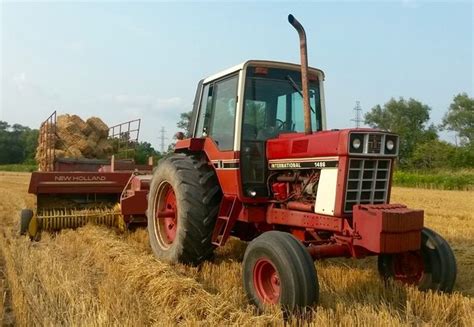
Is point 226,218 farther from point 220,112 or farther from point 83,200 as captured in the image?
point 83,200

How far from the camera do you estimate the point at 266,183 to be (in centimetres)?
523

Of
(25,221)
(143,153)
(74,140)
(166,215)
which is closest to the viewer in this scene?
(166,215)

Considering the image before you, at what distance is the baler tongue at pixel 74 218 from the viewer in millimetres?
7925

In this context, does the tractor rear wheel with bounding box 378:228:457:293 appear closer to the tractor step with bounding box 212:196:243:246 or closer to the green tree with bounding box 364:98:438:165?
the tractor step with bounding box 212:196:243:246

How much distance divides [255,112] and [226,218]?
1.21 metres

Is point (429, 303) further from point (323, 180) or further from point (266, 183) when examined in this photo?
point (266, 183)

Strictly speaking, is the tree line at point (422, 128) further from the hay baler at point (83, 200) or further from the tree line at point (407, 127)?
the hay baler at point (83, 200)

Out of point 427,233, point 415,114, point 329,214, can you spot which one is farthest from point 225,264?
point 415,114

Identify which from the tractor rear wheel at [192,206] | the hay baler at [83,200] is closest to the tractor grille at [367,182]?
the tractor rear wheel at [192,206]

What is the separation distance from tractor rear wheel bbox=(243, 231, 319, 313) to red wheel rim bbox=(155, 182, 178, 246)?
7.15ft

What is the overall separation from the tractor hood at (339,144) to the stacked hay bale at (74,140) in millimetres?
7712

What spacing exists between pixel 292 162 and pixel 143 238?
363 cm

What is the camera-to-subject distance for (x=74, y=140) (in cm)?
1195

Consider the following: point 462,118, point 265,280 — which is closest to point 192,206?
point 265,280
